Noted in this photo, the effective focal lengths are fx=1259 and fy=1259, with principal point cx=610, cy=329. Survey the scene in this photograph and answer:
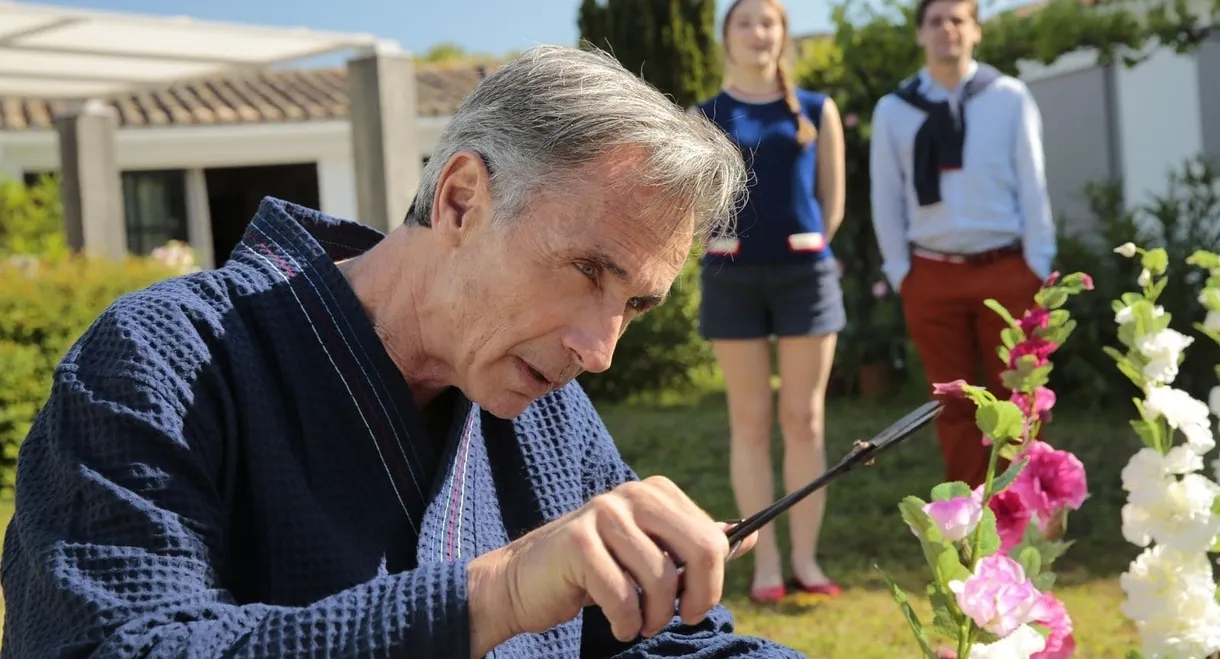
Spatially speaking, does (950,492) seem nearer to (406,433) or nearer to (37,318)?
(406,433)

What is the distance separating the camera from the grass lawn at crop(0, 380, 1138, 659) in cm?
436

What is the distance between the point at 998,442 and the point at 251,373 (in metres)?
0.84

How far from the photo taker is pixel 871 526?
583 cm

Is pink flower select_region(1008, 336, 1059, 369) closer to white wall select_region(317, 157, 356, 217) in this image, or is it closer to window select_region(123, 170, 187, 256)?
white wall select_region(317, 157, 356, 217)

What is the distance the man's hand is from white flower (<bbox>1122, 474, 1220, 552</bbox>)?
0.50m

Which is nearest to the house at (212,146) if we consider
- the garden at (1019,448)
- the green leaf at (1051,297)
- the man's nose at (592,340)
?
the garden at (1019,448)

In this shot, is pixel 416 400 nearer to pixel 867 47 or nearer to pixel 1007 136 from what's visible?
pixel 1007 136

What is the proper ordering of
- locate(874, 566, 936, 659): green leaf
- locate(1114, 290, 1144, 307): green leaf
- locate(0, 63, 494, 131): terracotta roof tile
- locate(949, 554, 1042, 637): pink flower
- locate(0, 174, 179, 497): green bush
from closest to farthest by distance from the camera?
locate(949, 554, 1042, 637): pink flower < locate(874, 566, 936, 659): green leaf < locate(1114, 290, 1144, 307): green leaf < locate(0, 174, 179, 497): green bush < locate(0, 63, 494, 131): terracotta roof tile

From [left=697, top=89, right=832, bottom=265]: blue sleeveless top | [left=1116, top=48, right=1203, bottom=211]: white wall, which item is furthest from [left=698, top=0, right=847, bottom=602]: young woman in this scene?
[left=1116, top=48, right=1203, bottom=211]: white wall

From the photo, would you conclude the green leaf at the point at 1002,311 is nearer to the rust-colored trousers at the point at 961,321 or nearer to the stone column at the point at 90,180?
the rust-colored trousers at the point at 961,321

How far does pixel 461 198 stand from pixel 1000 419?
2.42ft

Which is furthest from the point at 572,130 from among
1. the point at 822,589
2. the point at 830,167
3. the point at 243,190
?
the point at 243,190

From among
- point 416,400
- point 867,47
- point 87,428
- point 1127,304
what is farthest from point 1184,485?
point 867,47

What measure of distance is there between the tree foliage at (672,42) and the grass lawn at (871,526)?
308 cm
